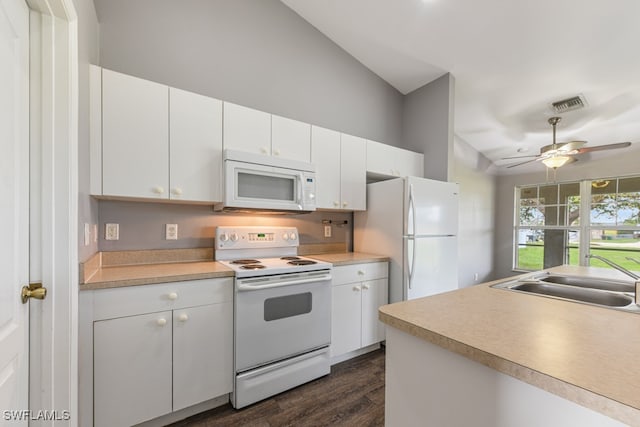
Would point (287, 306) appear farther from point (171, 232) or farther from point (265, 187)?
point (171, 232)

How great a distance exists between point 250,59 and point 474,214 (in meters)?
4.61

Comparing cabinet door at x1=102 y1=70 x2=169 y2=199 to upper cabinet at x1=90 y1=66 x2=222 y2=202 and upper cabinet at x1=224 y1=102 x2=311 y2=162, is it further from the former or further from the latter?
upper cabinet at x1=224 y1=102 x2=311 y2=162

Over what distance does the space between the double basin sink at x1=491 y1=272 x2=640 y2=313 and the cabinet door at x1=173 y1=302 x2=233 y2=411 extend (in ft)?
5.33

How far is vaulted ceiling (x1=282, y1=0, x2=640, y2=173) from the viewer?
2156mm

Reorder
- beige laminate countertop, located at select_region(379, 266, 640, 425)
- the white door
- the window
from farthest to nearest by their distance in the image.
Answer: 1. the window
2. the white door
3. beige laminate countertop, located at select_region(379, 266, 640, 425)

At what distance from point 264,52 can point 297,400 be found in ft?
9.75

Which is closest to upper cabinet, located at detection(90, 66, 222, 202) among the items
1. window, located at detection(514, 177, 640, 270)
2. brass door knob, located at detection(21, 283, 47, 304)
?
brass door knob, located at detection(21, 283, 47, 304)

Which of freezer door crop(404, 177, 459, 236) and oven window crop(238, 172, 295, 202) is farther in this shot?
freezer door crop(404, 177, 459, 236)

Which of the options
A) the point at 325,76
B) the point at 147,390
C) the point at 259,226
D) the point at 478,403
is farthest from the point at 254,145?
the point at 478,403

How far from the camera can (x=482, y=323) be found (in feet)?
2.92

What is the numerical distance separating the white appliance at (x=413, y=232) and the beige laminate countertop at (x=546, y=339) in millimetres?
1260

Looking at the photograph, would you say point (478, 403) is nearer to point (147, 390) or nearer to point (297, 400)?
point (297, 400)

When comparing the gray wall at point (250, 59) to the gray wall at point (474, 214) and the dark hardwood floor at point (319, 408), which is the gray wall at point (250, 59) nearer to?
the gray wall at point (474, 214)

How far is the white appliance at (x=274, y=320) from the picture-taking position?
1743 millimetres
